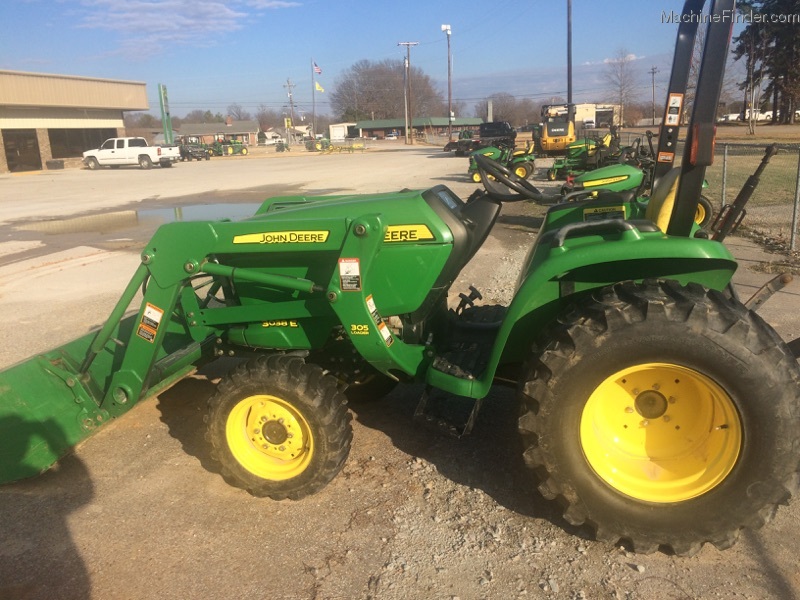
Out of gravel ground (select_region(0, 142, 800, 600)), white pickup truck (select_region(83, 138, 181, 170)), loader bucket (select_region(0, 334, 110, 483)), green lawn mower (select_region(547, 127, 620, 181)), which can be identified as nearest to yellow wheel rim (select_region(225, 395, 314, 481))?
gravel ground (select_region(0, 142, 800, 600))

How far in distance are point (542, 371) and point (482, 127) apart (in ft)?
128

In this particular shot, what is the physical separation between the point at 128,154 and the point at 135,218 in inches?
986

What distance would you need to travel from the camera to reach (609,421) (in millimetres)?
2770

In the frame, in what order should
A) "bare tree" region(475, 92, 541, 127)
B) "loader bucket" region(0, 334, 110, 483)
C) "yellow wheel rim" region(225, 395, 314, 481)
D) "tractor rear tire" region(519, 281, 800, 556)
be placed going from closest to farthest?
1. "tractor rear tire" region(519, 281, 800, 556)
2. "yellow wheel rim" region(225, 395, 314, 481)
3. "loader bucket" region(0, 334, 110, 483)
4. "bare tree" region(475, 92, 541, 127)

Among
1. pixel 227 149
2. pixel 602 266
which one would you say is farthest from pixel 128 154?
pixel 602 266

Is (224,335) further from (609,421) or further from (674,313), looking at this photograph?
(674,313)

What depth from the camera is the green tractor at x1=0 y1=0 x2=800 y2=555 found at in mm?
2422

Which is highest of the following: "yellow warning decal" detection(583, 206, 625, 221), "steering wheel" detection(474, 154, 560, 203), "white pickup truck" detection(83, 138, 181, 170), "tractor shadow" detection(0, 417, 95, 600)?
"white pickup truck" detection(83, 138, 181, 170)

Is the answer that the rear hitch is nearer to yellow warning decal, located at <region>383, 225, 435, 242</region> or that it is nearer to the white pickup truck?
yellow warning decal, located at <region>383, 225, 435, 242</region>

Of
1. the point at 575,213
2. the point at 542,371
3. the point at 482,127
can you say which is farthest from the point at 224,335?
the point at 482,127

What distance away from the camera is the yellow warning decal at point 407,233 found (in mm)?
3045

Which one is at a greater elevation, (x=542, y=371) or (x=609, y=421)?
(x=542, y=371)

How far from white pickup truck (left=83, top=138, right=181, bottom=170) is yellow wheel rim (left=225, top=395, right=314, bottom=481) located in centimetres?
3692

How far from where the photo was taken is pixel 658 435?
2.79 meters
